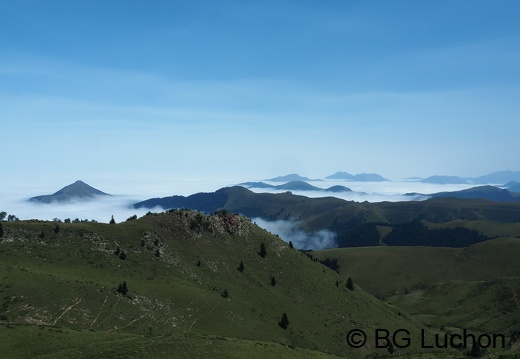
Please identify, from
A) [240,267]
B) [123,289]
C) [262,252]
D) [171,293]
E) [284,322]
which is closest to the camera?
[123,289]

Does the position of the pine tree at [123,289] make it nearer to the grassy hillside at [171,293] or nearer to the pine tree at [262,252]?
the grassy hillside at [171,293]

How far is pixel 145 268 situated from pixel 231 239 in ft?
142

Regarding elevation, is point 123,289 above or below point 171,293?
above

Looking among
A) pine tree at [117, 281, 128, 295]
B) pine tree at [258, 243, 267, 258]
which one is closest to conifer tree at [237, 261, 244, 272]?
Result: pine tree at [258, 243, 267, 258]

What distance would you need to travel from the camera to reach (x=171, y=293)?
104m

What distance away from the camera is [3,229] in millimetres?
102688

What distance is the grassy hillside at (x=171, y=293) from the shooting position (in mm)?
64188

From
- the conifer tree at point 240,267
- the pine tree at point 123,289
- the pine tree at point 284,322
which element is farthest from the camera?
the conifer tree at point 240,267

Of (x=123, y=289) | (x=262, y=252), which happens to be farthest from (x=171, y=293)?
(x=262, y=252)

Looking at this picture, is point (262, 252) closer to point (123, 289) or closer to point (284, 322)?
point (284, 322)

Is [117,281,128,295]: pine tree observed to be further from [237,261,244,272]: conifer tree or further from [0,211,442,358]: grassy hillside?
[237,261,244,272]: conifer tree

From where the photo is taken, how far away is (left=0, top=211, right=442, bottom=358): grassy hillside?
A: 64.2 meters

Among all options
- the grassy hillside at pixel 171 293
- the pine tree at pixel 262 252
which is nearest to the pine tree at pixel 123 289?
the grassy hillside at pixel 171 293

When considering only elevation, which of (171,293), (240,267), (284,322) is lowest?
(284,322)
